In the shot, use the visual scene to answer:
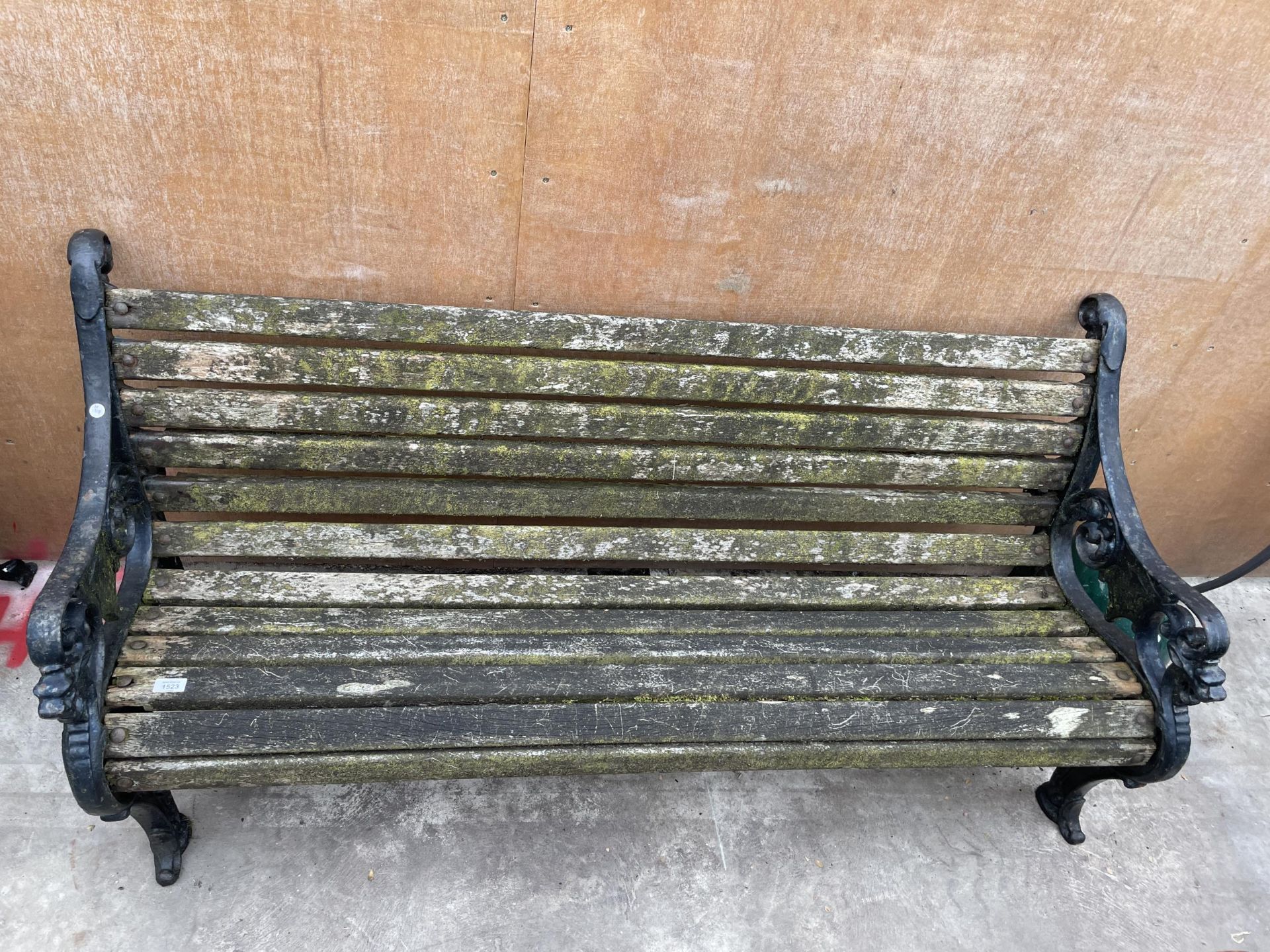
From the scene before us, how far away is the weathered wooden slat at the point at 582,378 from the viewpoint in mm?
2064

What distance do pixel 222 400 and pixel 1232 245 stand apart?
301cm

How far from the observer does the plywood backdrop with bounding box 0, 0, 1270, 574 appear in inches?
78.0

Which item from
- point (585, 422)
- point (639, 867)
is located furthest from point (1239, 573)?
point (585, 422)

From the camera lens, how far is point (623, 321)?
7.26 feet

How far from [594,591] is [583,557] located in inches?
4.2

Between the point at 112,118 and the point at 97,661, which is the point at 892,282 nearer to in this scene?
the point at 112,118

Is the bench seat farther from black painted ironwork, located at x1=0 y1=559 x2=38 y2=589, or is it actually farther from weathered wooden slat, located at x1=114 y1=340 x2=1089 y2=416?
black painted ironwork, located at x1=0 y1=559 x2=38 y2=589

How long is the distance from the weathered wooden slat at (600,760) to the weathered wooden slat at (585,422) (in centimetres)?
84

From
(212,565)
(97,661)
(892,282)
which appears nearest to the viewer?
(97,661)

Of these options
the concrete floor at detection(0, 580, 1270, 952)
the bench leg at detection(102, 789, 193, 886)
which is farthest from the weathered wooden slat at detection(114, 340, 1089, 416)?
the concrete floor at detection(0, 580, 1270, 952)

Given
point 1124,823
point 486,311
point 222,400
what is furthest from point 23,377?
point 1124,823

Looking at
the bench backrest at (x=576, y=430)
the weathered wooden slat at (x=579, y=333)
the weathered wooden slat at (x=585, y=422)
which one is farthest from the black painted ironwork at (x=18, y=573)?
the weathered wooden slat at (x=579, y=333)

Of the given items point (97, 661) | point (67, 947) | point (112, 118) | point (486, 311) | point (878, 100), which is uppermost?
point (878, 100)

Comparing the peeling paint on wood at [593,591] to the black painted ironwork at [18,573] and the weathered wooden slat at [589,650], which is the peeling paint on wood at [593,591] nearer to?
the weathered wooden slat at [589,650]
